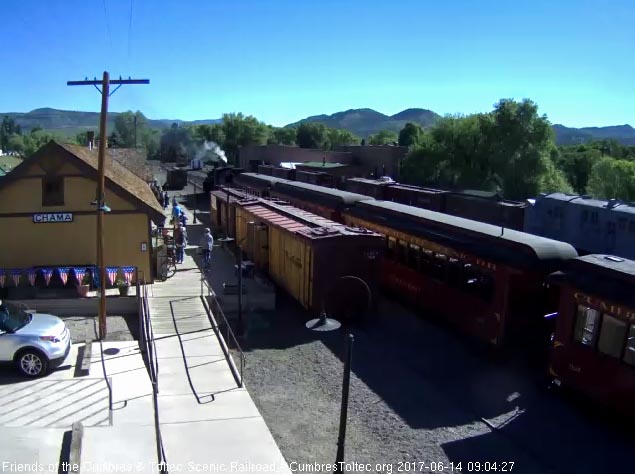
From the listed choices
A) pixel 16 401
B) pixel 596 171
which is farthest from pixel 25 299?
pixel 596 171

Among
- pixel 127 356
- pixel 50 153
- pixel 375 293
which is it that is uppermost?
pixel 50 153

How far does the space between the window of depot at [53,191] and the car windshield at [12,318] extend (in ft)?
22.3

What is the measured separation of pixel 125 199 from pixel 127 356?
6978 millimetres

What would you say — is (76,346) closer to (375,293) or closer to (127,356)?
(127,356)

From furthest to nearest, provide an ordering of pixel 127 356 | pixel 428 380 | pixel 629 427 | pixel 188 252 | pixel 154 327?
1. pixel 188 252
2. pixel 154 327
3. pixel 127 356
4. pixel 428 380
5. pixel 629 427

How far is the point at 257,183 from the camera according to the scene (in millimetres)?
36938

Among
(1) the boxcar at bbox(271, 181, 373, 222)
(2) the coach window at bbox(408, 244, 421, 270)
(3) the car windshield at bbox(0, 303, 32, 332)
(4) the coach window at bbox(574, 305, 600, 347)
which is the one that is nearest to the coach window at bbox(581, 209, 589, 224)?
(1) the boxcar at bbox(271, 181, 373, 222)

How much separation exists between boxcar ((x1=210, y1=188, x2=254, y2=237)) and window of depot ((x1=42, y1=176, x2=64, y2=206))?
997 cm

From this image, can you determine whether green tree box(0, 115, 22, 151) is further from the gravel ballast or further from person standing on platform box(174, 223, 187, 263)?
the gravel ballast

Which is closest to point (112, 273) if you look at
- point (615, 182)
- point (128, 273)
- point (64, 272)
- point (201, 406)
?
point (128, 273)

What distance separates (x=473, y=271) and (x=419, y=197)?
583 inches

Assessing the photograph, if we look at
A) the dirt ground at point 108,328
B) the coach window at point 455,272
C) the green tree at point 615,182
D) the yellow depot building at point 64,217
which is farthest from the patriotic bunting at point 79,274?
the green tree at point 615,182

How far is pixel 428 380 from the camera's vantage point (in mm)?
12836

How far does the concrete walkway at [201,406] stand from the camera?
9040 millimetres
